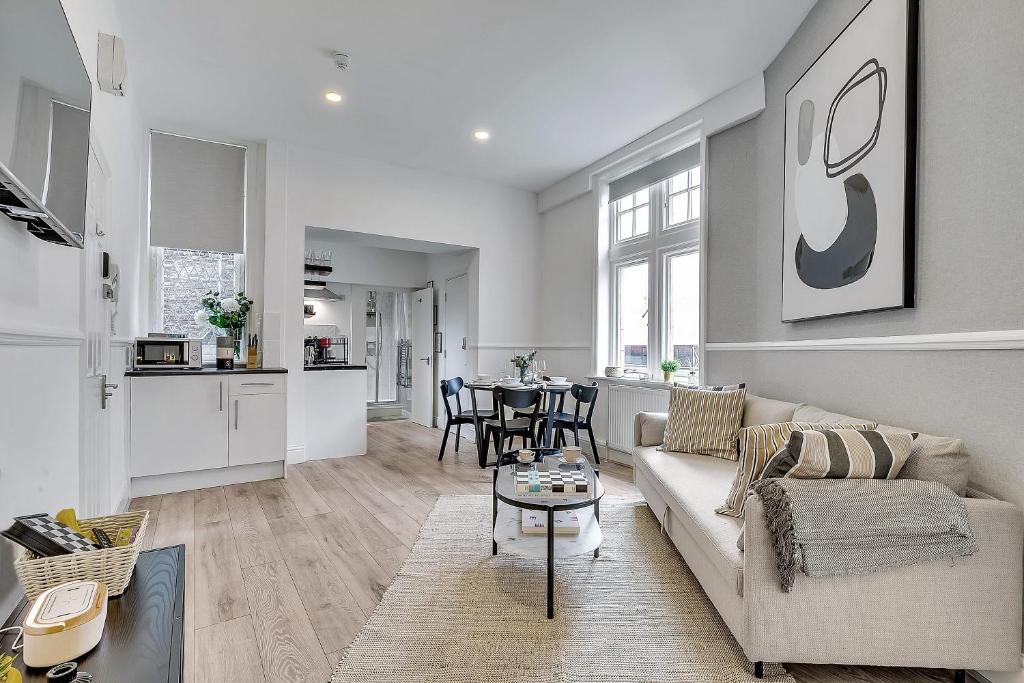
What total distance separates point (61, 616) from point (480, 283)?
205 inches

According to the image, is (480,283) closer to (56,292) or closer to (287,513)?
(287,513)

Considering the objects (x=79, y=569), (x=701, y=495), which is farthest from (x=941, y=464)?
(x=79, y=569)

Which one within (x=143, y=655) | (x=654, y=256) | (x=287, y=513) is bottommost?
(x=287, y=513)

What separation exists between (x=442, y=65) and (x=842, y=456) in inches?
129

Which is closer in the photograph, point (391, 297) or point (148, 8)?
point (148, 8)

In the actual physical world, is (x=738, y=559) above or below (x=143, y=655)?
below

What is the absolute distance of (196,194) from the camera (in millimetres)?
4559

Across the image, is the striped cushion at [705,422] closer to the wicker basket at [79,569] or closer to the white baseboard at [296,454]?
the wicker basket at [79,569]

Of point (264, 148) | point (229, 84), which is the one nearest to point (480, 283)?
point (264, 148)

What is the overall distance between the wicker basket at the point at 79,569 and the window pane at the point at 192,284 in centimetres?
398

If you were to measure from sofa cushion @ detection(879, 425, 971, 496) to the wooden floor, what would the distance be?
→ 687mm

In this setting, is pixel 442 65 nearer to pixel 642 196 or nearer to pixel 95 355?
pixel 642 196

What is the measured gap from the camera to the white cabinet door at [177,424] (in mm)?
3748

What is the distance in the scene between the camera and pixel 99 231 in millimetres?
2494
